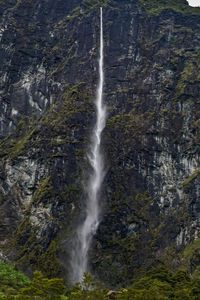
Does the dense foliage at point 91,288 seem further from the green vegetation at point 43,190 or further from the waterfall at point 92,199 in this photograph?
the green vegetation at point 43,190

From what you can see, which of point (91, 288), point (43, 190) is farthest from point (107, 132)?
point (91, 288)

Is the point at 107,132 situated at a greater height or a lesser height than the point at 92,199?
greater

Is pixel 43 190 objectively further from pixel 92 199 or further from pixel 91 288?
pixel 91 288

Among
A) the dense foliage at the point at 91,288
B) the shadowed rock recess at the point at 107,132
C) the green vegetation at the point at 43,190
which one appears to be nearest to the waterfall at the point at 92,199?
the shadowed rock recess at the point at 107,132

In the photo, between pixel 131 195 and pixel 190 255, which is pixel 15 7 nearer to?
pixel 131 195

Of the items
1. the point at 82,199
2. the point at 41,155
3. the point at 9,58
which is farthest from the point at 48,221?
the point at 9,58

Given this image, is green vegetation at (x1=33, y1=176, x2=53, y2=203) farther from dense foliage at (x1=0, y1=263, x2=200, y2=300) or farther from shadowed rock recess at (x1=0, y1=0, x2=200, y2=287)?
dense foliage at (x1=0, y1=263, x2=200, y2=300)
